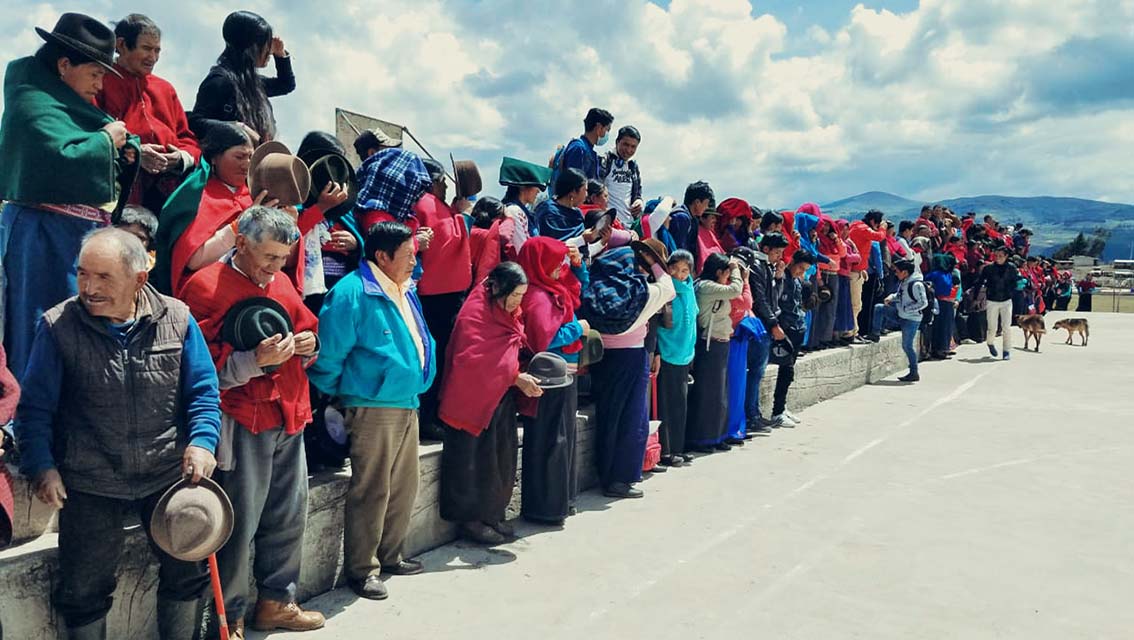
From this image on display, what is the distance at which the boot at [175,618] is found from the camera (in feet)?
10.6

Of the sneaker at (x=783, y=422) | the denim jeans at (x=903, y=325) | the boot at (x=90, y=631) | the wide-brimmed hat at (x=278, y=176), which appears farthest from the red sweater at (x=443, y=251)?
the denim jeans at (x=903, y=325)

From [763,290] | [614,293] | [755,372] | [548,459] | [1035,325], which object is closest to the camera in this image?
[548,459]

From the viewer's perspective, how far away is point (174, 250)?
3568 millimetres

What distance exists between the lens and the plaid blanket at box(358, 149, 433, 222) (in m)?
4.71

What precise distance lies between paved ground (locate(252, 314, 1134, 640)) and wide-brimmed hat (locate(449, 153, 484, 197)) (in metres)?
2.38

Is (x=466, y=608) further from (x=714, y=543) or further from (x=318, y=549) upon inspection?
(x=714, y=543)

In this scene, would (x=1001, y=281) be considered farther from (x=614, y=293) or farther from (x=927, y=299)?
(x=614, y=293)

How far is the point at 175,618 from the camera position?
3244 mm

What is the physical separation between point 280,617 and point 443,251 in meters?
2.37

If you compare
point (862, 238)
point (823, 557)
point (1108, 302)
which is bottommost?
point (823, 557)

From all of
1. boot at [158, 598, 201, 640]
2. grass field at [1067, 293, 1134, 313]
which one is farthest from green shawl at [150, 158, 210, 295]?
grass field at [1067, 293, 1134, 313]

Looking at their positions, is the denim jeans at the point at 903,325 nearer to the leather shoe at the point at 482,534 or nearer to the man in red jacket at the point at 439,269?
the man in red jacket at the point at 439,269

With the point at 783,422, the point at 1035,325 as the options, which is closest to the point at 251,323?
the point at 783,422

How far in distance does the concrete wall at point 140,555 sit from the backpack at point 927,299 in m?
8.11
